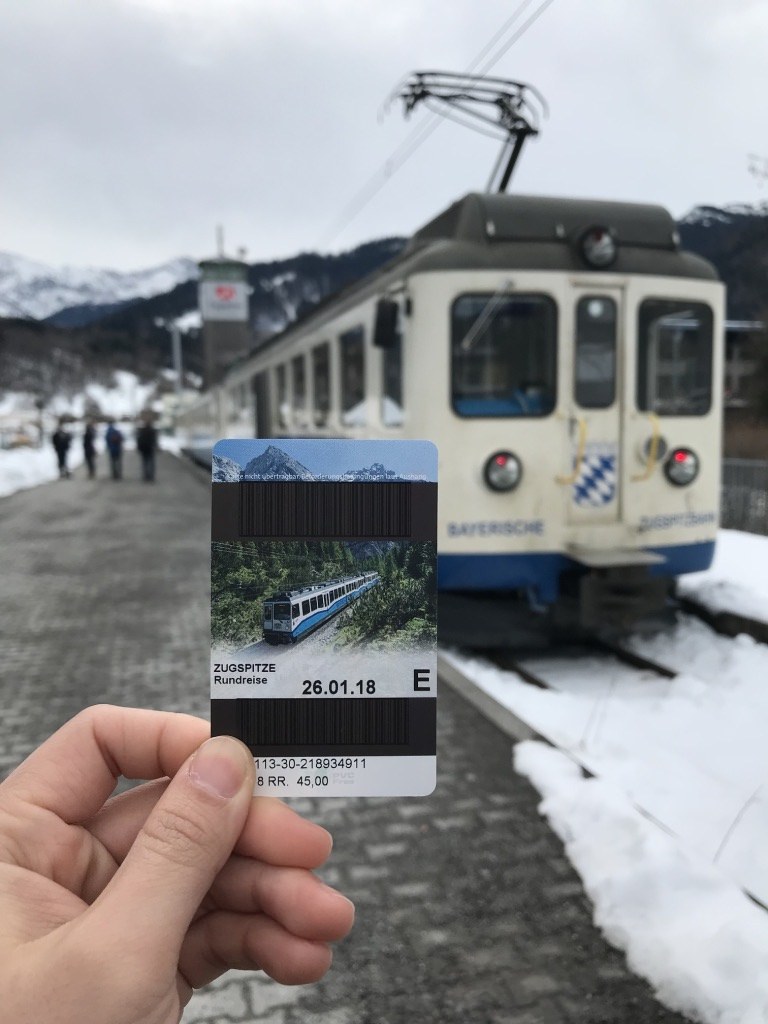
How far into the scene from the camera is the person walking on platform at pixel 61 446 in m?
27.0

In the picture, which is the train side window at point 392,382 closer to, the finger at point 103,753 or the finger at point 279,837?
the finger at point 103,753

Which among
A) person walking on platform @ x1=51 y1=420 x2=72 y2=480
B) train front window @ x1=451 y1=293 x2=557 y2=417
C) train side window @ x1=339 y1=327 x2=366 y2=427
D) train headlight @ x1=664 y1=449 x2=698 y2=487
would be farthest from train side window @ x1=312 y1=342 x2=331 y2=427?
person walking on platform @ x1=51 y1=420 x2=72 y2=480

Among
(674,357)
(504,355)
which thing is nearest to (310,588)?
(504,355)

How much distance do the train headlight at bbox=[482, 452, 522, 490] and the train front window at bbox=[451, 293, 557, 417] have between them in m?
0.34

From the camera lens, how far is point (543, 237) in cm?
632

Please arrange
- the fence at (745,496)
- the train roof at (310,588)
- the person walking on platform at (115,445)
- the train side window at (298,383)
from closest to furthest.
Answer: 1. the train roof at (310,588)
2. the train side window at (298,383)
3. the fence at (745,496)
4. the person walking on platform at (115,445)

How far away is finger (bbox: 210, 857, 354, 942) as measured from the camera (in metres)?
1.29

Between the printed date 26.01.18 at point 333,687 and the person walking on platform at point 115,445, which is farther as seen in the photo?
the person walking on platform at point 115,445

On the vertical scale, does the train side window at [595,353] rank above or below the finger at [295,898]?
above

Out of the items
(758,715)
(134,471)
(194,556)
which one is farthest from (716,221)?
(134,471)

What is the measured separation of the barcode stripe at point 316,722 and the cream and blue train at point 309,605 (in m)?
0.10

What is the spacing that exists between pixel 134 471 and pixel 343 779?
99.1 feet

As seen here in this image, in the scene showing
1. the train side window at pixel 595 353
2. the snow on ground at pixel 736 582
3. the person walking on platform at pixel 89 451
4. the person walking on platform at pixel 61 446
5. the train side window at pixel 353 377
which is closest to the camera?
the train side window at pixel 595 353

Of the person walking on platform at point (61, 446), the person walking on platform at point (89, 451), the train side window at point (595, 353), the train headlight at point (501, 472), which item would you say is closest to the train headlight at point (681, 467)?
the train side window at point (595, 353)
